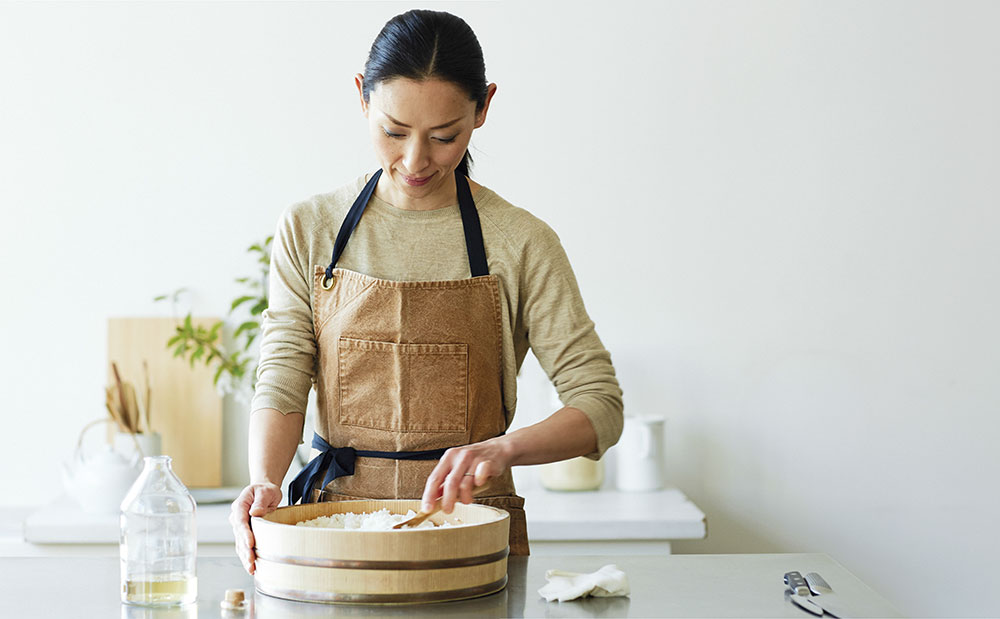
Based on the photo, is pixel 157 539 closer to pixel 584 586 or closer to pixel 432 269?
pixel 584 586

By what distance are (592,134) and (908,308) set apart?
0.96 m

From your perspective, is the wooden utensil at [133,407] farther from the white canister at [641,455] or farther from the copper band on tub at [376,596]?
the copper band on tub at [376,596]

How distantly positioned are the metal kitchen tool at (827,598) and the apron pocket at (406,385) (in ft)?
1.80

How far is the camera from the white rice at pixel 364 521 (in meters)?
1.34

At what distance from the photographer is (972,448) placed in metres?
2.87

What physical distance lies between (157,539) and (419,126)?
0.66m

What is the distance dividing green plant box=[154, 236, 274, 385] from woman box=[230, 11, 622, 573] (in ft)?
3.59

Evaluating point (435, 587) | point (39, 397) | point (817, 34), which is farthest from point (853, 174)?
point (39, 397)

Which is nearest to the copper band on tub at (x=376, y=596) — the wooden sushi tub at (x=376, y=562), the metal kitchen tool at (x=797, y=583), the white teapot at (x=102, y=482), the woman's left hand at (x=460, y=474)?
the wooden sushi tub at (x=376, y=562)

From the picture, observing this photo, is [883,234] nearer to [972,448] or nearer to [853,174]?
[853,174]

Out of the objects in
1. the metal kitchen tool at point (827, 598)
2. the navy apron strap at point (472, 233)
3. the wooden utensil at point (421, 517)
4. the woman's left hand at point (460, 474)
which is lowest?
the metal kitchen tool at point (827, 598)

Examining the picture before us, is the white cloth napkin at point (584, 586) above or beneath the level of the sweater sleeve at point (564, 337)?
beneath

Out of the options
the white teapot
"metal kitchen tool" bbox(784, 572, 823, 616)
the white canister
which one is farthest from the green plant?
"metal kitchen tool" bbox(784, 572, 823, 616)

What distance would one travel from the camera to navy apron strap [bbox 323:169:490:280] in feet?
5.43
